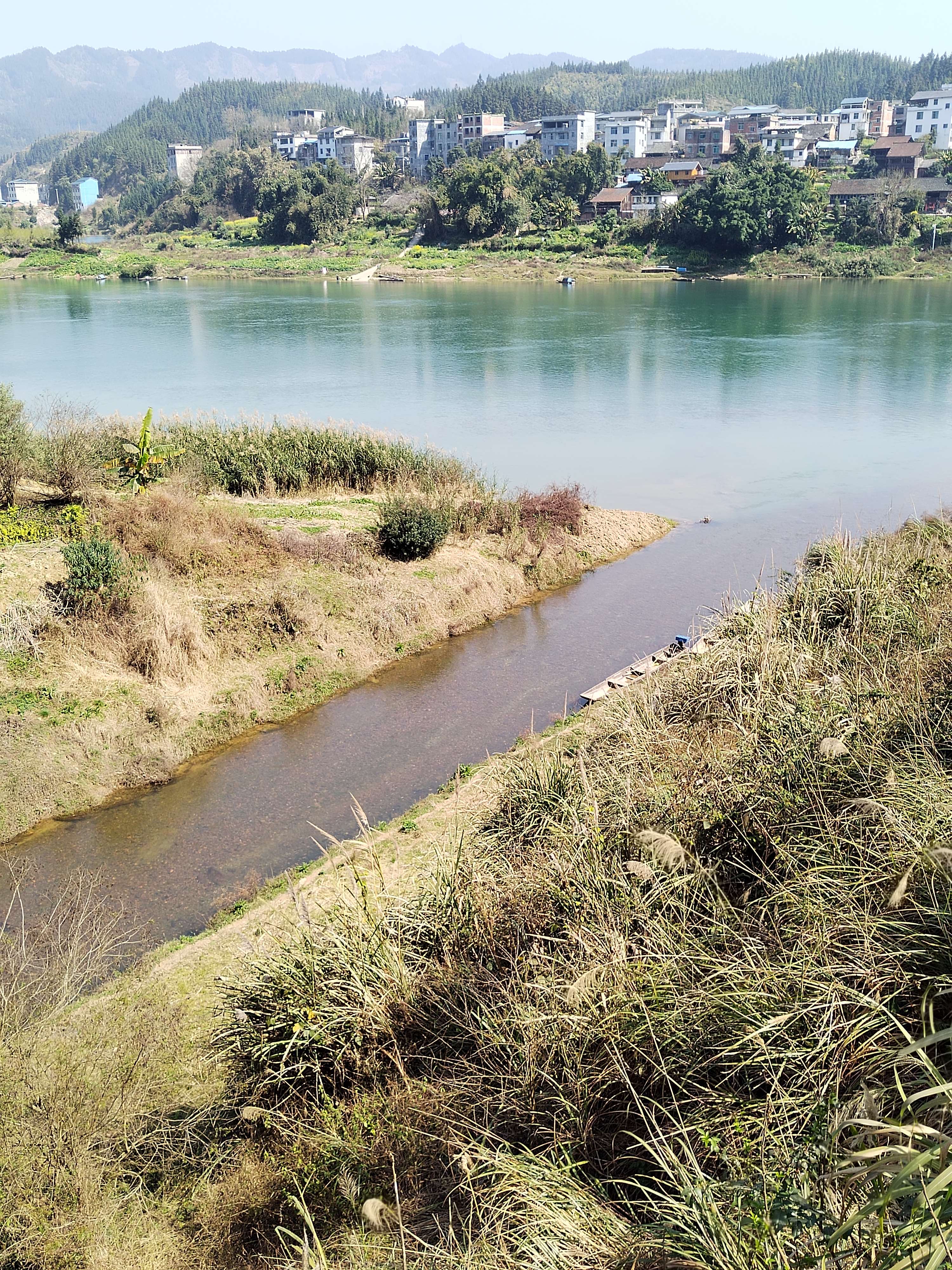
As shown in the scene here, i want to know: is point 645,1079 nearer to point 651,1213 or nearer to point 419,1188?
point 651,1213

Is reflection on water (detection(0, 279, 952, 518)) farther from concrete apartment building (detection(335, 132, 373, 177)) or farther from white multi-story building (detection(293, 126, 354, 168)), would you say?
white multi-story building (detection(293, 126, 354, 168))

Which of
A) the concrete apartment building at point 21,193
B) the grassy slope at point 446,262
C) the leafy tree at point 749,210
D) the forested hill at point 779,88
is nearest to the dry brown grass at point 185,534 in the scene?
the grassy slope at point 446,262

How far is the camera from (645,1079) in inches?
183

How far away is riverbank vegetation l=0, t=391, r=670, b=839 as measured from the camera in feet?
39.2

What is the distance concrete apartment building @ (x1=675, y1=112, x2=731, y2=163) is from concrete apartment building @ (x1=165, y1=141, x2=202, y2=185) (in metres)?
77.0

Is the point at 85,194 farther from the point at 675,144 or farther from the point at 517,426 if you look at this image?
the point at 517,426

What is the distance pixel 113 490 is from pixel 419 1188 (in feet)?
46.6

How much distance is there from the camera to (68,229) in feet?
304

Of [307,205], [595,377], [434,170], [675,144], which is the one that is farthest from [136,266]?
[675,144]

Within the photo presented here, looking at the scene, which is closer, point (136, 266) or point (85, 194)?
point (136, 266)

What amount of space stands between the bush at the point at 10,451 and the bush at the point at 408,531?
5.98 m

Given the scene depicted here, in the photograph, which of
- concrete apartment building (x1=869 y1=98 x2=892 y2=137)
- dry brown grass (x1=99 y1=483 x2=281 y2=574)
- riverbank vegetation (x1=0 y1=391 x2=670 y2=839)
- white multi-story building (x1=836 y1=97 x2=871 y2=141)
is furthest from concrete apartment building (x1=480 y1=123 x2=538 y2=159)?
dry brown grass (x1=99 y1=483 x2=281 y2=574)

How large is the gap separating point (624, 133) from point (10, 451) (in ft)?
409

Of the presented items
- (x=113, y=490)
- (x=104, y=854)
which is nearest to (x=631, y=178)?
(x=113, y=490)
